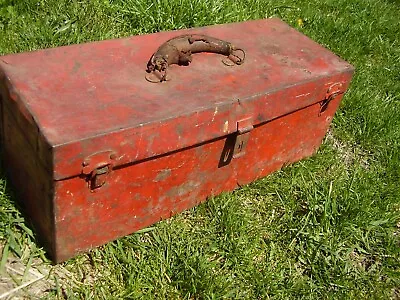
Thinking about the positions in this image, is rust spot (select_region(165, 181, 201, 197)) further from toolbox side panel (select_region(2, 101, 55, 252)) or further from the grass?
toolbox side panel (select_region(2, 101, 55, 252))

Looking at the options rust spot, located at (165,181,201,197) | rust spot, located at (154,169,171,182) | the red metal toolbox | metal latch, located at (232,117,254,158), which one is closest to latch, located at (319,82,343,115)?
the red metal toolbox

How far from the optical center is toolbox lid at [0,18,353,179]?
6.15ft

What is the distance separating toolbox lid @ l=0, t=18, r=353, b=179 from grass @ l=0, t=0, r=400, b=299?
0.50 m

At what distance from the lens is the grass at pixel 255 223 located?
2209 mm

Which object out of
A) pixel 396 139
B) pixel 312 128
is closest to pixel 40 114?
pixel 312 128

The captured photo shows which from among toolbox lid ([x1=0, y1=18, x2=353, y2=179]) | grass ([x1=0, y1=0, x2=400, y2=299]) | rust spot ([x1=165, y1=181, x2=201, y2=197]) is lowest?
grass ([x1=0, y1=0, x2=400, y2=299])

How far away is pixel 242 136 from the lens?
232cm

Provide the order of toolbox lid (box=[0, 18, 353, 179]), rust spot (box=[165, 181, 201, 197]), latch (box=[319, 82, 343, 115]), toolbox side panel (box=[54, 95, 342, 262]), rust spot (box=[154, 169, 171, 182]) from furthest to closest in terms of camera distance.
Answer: latch (box=[319, 82, 343, 115])
rust spot (box=[165, 181, 201, 197])
rust spot (box=[154, 169, 171, 182])
toolbox side panel (box=[54, 95, 342, 262])
toolbox lid (box=[0, 18, 353, 179])

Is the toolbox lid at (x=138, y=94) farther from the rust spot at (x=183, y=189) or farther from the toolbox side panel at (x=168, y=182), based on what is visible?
the rust spot at (x=183, y=189)

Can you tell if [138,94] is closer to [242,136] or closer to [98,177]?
[98,177]

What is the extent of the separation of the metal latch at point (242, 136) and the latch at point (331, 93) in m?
0.54

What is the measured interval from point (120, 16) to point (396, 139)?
6.62ft

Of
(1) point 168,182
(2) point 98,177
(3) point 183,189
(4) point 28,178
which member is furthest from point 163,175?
(4) point 28,178

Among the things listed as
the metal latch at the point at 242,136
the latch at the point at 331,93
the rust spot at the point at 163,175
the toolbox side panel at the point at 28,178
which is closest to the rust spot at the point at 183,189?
the rust spot at the point at 163,175
